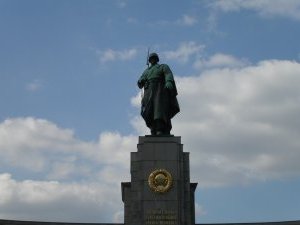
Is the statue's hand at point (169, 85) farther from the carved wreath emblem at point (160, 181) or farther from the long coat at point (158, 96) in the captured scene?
the carved wreath emblem at point (160, 181)

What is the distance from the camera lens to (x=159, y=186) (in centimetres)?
3012

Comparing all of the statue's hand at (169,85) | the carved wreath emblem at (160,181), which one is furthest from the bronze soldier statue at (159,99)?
the carved wreath emblem at (160,181)

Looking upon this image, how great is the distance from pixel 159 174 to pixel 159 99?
147 inches

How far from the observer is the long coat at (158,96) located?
1242 inches

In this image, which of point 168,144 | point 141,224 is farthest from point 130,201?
point 168,144

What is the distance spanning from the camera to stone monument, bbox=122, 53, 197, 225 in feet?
97.7

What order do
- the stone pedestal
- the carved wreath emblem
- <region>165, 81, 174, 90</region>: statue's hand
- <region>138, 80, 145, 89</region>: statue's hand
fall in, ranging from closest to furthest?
the stone pedestal, the carved wreath emblem, <region>165, 81, 174, 90</region>: statue's hand, <region>138, 80, 145, 89</region>: statue's hand

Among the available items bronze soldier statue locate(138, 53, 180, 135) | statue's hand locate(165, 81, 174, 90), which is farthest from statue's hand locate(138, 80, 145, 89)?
statue's hand locate(165, 81, 174, 90)

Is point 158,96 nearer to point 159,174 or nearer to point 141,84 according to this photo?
point 141,84

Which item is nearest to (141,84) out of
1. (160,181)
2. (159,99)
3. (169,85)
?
(159,99)

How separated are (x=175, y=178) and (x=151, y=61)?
6.32 meters

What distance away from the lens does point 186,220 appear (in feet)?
98.1

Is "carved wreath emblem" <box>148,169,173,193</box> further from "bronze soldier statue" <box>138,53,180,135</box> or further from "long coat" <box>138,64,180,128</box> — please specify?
"long coat" <box>138,64,180,128</box>

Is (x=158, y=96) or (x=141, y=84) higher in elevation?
(x=141, y=84)
